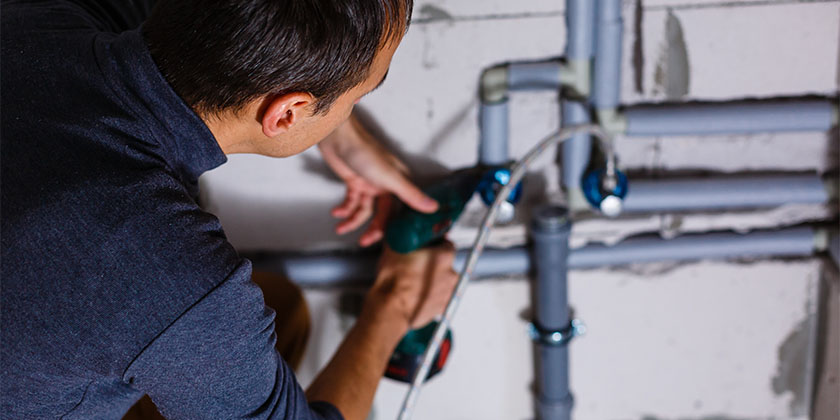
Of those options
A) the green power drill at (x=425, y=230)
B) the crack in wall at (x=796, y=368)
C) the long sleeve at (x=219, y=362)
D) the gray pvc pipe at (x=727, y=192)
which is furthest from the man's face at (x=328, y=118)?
the crack in wall at (x=796, y=368)

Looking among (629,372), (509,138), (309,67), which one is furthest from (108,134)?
(629,372)

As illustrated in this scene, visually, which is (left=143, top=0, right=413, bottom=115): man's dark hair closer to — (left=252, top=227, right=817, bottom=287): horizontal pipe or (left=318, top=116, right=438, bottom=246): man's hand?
(left=318, top=116, right=438, bottom=246): man's hand

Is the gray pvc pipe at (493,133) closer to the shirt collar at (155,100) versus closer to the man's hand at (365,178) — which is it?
the man's hand at (365,178)

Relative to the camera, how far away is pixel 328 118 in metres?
0.79

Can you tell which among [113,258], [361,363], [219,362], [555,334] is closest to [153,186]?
[113,258]

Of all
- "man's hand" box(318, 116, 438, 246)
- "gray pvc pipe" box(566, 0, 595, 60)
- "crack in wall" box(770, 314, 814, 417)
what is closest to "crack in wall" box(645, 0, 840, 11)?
"gray pvc pipe" box(566, 0, 595, 60)

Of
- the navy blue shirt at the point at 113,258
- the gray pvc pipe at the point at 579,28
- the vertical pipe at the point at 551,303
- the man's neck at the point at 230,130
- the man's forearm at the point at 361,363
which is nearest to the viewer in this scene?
the navy blue shirt at the point at 113,258

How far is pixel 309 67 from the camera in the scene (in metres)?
0.69

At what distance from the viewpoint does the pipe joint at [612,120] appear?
1082 millimetres

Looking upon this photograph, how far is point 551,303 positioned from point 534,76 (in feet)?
1.25

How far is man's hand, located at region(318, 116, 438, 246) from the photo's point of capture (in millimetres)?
1076

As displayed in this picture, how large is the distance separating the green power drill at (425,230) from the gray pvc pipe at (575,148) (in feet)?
0.44

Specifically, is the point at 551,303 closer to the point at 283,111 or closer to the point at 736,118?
the point at 736,118

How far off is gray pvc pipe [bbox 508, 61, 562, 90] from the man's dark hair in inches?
14.8
